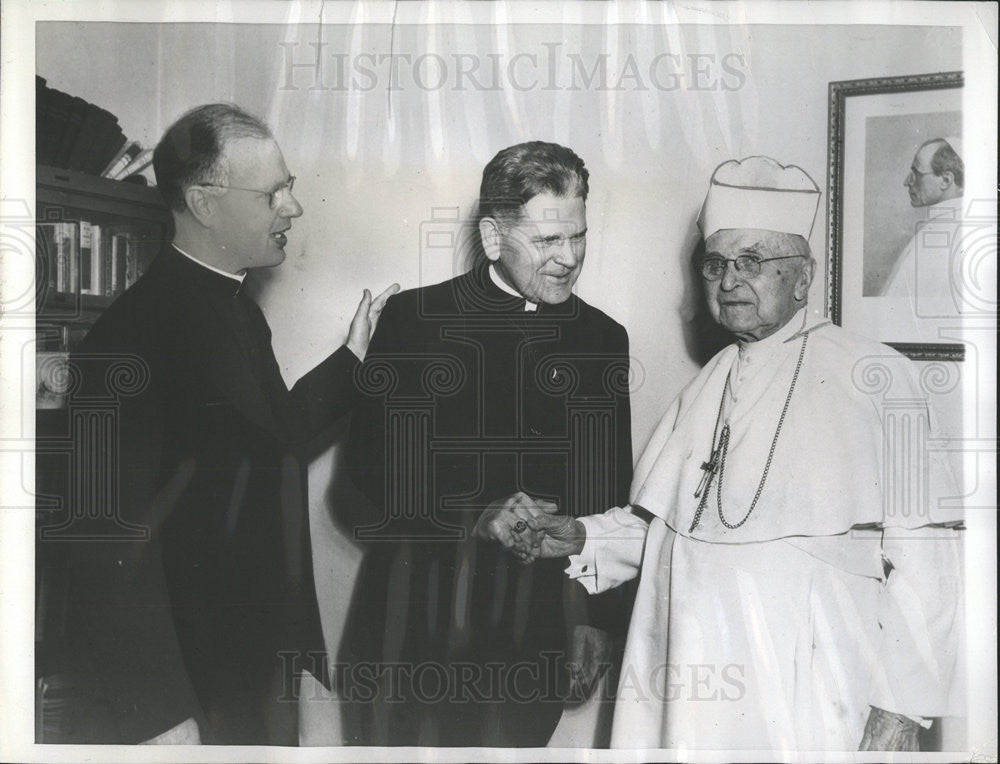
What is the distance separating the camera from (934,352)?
2.11m

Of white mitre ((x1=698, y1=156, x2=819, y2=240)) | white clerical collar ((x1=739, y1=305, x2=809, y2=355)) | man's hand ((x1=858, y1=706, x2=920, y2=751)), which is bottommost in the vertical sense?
man's hand ((x1=858, y1=706, x2=920, y2=751))

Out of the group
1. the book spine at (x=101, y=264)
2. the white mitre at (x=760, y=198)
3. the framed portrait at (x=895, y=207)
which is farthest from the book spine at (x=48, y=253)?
the framed portrait at (x=895, y=207)

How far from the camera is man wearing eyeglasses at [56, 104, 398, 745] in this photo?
2109 mm

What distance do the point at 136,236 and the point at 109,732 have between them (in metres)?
1.28

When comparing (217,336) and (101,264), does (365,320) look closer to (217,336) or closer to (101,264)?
(217,336)

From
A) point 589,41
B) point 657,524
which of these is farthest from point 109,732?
point 589,41

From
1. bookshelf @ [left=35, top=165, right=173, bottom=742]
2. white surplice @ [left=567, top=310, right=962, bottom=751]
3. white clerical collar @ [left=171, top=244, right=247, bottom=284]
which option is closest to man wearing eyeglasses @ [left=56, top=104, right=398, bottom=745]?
white clerical collar @ [left=171, top=244, right=247, bottom=284]

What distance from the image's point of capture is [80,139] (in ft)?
7.05

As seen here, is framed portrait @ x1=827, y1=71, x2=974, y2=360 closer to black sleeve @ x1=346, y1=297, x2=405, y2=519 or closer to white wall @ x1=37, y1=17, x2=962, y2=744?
white wall @ x1=37, y1=17, x2=962, y2=744

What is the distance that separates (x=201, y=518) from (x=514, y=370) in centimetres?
88

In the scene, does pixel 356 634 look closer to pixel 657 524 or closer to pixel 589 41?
pixel 657 524

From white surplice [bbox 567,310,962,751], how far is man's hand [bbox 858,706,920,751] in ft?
0.09

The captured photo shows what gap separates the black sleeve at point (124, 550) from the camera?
2.12 meters

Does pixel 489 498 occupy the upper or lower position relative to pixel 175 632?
upper
